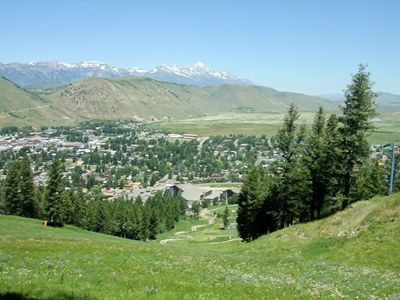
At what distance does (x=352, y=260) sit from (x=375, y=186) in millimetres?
35090

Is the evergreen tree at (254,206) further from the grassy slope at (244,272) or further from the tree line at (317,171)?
the grassy slope at (244,272)

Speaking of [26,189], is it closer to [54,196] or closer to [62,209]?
[54,196]

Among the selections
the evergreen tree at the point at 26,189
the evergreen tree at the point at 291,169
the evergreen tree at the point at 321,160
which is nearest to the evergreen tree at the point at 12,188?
the evergreen tree at the point at 26,189

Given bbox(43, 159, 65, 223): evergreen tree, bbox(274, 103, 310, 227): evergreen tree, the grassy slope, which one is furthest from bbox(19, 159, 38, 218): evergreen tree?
bbox(274, 103, 310, 227): evergreen tree

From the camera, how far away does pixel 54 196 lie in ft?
192

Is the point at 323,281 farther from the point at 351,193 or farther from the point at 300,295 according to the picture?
the point at 351,193

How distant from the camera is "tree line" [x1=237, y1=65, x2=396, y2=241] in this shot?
31531 mm

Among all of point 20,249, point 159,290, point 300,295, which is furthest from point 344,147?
point 20,249

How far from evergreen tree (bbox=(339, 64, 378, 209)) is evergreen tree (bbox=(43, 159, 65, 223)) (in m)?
46.9

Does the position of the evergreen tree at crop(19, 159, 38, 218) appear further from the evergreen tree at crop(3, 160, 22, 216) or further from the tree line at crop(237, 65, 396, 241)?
the tree line at crop(237, 65, 396, 241)

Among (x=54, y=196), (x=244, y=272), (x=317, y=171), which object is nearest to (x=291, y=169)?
(x=317, y=171)

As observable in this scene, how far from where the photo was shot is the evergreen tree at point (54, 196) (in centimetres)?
5728

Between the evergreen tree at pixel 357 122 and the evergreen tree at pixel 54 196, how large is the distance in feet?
Answer: 154

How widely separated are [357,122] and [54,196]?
50.2 meters
